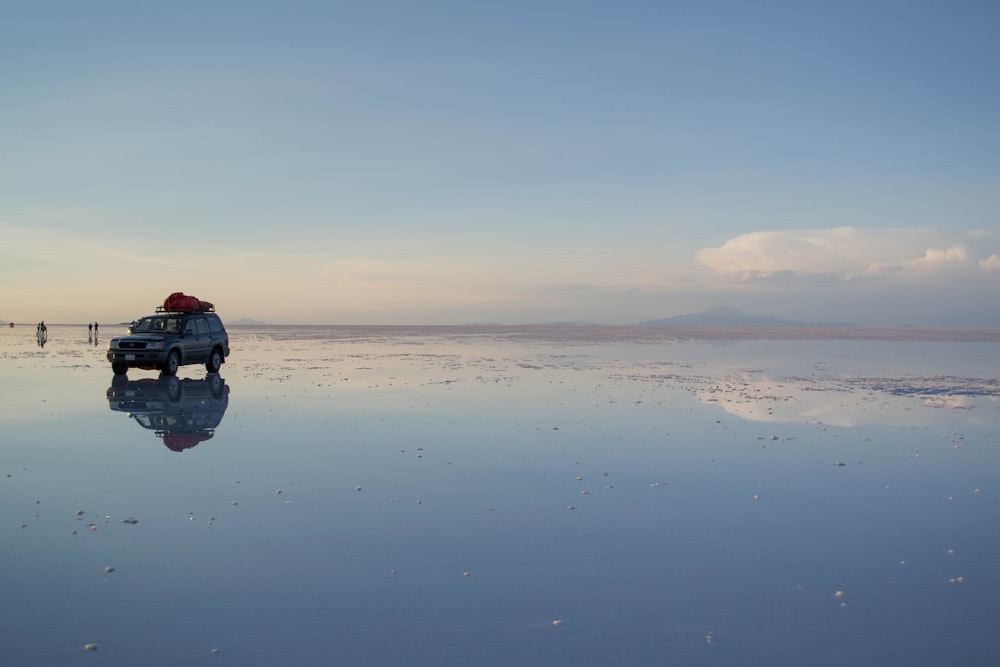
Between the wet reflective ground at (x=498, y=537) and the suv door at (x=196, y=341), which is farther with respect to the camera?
the suv door at (x=196, y=341)

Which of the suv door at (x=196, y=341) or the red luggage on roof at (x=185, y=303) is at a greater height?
the red luggage on roof at (x=185, y=303)

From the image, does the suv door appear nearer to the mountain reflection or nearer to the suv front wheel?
the suv front wheel

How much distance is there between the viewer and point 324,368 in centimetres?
3008

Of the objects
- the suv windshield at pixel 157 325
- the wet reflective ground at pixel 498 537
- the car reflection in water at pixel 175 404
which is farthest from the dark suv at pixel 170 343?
the wet reflective ground at pixel 498 537

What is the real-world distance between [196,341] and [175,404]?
9193 mm

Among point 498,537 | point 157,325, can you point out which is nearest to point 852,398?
point 498,537

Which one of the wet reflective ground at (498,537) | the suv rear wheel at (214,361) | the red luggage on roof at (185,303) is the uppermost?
the red luggage on roof at (185,303)

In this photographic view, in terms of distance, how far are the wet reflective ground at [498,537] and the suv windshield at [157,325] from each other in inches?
408

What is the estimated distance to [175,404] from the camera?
60.5ft

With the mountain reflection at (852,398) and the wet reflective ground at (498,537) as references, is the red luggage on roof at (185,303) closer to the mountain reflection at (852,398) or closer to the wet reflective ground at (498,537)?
the wet reflective ground at (498,537)

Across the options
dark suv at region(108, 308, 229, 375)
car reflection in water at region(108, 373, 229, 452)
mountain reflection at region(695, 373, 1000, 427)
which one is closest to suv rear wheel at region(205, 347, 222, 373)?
dark suv at region(108, 308, 229, 375)

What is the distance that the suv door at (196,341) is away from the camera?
86.9 feet

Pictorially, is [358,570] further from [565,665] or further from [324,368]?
[324,368]

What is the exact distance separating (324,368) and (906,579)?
85.2 ft
